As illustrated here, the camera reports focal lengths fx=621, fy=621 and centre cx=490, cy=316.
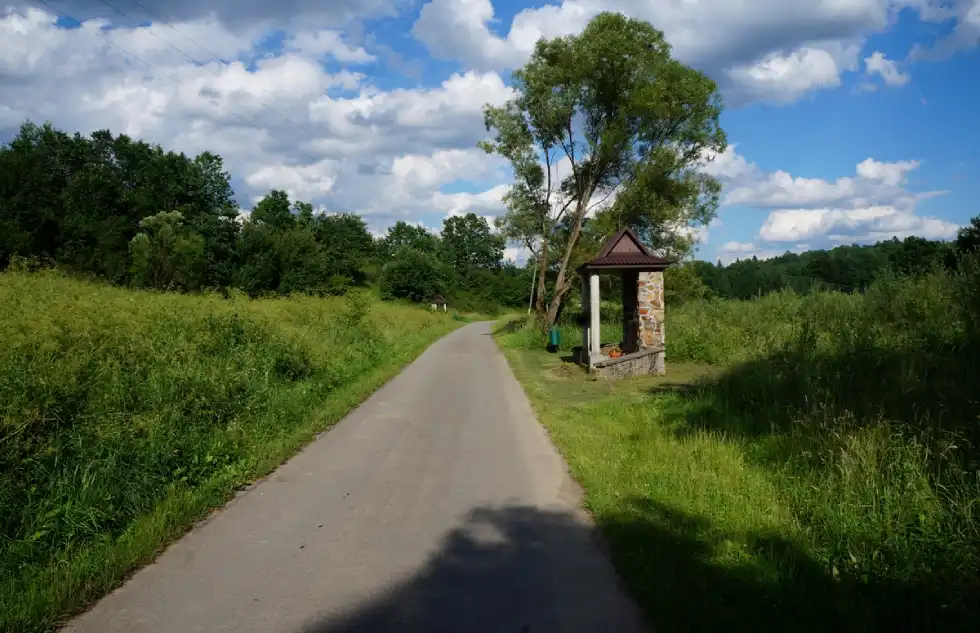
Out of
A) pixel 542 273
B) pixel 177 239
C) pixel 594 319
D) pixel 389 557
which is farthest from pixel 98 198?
pixel 389 557

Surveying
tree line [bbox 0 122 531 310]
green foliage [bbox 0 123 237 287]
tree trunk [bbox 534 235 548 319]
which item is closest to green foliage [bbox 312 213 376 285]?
tree line [bbox 0 122 531 310]

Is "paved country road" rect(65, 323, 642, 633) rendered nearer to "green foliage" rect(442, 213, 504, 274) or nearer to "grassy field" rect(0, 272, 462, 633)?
"grassy field" rect(0, 272, 462, 633)

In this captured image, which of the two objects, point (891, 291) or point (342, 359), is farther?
point (342, 359)

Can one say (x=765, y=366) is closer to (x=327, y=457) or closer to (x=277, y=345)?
(x=327, y=457)

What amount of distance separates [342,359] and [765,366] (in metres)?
10.4

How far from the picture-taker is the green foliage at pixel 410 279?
68.7 metres

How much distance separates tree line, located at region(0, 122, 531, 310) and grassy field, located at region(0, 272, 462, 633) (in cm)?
2165

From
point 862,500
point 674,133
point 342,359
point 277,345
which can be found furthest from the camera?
point 674,133

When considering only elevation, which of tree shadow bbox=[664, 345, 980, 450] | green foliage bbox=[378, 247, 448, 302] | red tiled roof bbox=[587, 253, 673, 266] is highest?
green foliage bbox=[378, 247, 448, 302]

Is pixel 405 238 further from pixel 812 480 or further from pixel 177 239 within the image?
pixel 812 480

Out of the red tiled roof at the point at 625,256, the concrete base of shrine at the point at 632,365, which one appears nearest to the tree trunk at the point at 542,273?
the red tiled roof at the point at 625,256

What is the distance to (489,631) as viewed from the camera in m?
3.72

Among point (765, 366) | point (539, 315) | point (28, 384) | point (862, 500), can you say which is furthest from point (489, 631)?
point (539, 315)

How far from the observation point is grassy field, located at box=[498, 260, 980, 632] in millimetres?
3912
